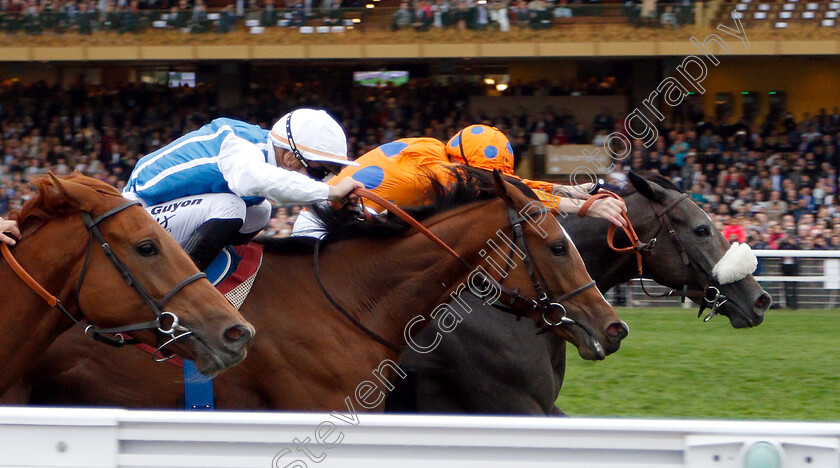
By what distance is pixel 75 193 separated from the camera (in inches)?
113

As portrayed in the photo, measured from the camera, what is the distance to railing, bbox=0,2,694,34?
→ 49.5ft

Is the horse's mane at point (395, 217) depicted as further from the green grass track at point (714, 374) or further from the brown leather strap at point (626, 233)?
the green grass track at point (714, 374)

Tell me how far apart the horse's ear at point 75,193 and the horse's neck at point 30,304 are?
0.31 ft

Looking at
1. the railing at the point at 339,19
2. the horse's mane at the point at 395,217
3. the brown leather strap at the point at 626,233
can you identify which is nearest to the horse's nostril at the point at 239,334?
the horse's mane at the point at 395,217

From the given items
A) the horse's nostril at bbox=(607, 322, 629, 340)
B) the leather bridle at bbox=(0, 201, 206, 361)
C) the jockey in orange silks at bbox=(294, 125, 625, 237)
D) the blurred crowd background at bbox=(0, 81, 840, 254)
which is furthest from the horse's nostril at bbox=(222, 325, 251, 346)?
the blurred crowd background at bbox=(0, 81, 840, 254)

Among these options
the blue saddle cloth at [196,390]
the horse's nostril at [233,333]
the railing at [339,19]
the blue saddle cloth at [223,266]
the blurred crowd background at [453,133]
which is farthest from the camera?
the railing at [339,19]

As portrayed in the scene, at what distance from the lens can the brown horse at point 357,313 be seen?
3.20m

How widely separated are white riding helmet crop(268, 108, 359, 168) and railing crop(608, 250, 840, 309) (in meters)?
6.43

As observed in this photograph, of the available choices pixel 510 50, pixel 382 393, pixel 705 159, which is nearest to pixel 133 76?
pixel 510 50

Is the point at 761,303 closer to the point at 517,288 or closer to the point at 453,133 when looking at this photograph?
the point at 517,288

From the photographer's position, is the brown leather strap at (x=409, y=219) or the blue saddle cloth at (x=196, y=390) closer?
the blue saddle cloth at (x=196, y=390)

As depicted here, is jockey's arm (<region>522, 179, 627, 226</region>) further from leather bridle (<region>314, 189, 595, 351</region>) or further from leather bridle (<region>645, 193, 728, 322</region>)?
leather bridle (<region>314, 189, 595, 351</region>)

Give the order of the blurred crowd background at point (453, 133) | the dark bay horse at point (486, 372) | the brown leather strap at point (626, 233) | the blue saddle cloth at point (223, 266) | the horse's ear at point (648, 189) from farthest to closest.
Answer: the blurred crowd background at point (453, 133)
the horse's ear at point (648, 189)
the brown leather strap at point (626, 233)
the dark bay horse at point (486, 372)
the blue saddle cloth at point (223, 266)

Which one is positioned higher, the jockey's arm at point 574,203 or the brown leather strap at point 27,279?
the brown leather strap at point 27,279
